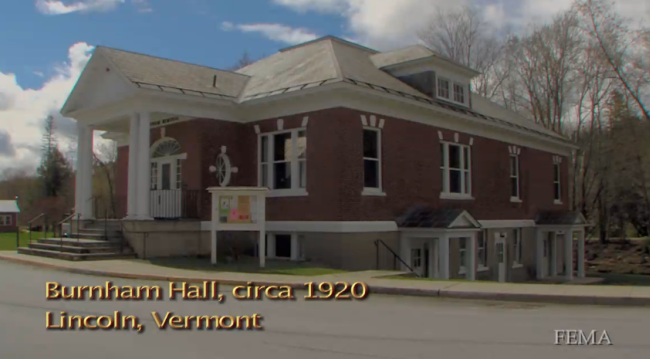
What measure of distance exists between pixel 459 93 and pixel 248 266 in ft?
41.1

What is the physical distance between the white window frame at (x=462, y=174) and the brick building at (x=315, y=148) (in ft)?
0.15

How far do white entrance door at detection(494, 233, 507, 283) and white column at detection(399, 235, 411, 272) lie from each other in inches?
284

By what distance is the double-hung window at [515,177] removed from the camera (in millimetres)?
28609

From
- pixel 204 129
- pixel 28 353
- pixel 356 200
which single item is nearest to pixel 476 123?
pixel 356 200

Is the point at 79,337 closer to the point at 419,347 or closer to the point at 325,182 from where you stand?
the point at 419,347

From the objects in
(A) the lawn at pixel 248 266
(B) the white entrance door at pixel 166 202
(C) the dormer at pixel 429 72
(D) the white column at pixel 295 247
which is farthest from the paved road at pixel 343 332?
(C) the dormer at pixel 429 72

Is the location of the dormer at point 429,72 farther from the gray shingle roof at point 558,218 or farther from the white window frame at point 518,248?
the gray shingle roof at point 558,218

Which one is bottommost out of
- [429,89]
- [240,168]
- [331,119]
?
[240,168]

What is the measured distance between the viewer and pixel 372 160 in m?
20.0

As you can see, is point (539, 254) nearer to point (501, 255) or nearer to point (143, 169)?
point (501, 255)

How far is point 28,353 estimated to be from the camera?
7059 millimetres

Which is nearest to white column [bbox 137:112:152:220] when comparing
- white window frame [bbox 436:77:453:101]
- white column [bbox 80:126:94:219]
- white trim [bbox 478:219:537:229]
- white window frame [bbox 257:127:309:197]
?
white window frame [bbox 257:127:309:197]

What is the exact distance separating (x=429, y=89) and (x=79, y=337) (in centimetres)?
1795

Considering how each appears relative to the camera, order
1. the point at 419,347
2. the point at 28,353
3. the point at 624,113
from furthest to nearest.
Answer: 1. the point at 624,113
2. the point at 419,347
3. the point at 28,353
